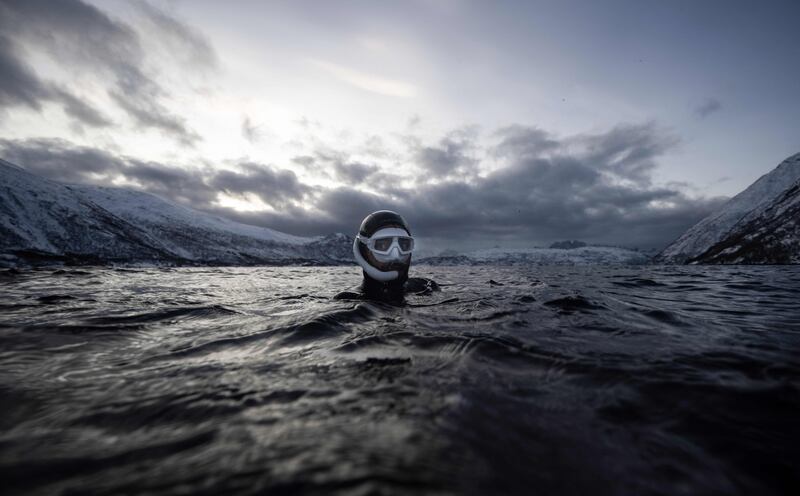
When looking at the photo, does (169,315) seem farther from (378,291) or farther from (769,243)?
(769,243)

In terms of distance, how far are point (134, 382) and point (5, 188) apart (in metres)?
244

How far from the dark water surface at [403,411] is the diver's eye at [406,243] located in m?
4.85

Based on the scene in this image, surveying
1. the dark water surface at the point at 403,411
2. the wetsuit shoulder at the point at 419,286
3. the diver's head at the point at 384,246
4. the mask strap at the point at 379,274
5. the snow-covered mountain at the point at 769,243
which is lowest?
the dark water surface at the point at 403,411

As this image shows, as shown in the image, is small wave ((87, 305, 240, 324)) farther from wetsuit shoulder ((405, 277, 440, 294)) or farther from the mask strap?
wetsuit shoulder ((405, 277, 440, 294))

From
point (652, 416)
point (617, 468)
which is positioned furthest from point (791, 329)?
point (617, 468)

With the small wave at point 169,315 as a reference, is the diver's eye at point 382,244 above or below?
above

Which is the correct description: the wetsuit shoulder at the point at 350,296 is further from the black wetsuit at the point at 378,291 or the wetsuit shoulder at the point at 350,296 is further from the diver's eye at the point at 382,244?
the diver's eye at the point at 382,244

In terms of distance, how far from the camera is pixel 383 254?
10.4m

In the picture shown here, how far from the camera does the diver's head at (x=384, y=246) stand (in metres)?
10.5

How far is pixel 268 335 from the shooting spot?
6.02m

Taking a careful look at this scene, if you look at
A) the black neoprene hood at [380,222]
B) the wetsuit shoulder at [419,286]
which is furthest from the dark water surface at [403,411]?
the wetsuit shoulder at [419,286]

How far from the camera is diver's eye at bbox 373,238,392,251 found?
10547 millimetres

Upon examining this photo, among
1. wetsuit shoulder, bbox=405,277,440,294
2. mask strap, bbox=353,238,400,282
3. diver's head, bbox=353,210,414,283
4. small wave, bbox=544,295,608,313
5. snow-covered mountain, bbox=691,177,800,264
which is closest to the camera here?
small wave, bbox=544,295,608,313

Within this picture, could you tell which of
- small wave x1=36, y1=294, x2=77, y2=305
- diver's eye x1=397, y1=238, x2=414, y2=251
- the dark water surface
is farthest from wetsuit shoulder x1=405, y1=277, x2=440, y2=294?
small wave x1=36, y1=294, x2=77, y2=305
